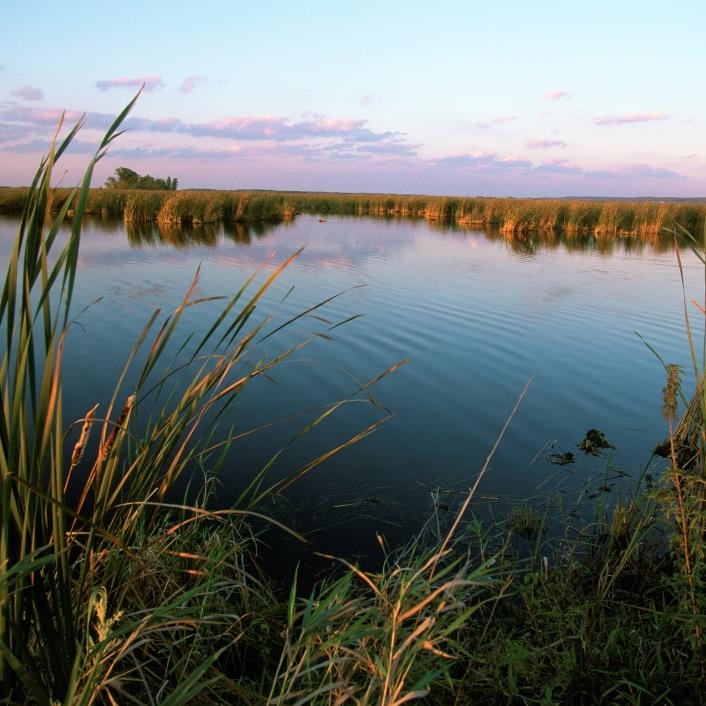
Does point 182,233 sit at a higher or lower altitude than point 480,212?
lower

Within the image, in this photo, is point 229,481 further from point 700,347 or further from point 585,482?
point 700,347

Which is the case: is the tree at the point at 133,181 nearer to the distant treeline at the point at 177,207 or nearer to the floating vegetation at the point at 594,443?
the distant treeline at the point at 177,207

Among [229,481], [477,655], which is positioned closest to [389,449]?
[229,481]

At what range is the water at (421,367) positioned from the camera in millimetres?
3738

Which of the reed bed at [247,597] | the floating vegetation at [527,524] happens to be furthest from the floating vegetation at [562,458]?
the floating vegetation at [527,524]

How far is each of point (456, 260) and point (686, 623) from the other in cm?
1379

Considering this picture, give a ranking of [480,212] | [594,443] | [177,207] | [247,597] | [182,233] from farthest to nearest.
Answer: [480,212], [177,207], [182,233], [594,443], [247,597]

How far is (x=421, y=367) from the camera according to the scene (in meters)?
6.24

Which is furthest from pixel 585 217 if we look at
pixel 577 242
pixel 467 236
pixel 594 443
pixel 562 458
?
pixel 562 458

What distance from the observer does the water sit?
3.74 meters

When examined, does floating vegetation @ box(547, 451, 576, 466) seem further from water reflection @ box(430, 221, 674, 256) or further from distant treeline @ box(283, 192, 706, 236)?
distant treeline @ box(283, 192, 706, 236)

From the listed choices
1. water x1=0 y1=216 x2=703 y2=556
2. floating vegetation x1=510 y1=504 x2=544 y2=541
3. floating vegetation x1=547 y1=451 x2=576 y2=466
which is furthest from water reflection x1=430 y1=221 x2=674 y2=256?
floating vegetation x1=510 y1=504 x2=544 y2=541

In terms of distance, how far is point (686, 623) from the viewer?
6.14ft

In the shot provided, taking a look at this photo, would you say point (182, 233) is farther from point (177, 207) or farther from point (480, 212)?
Result: point (480, 212)
